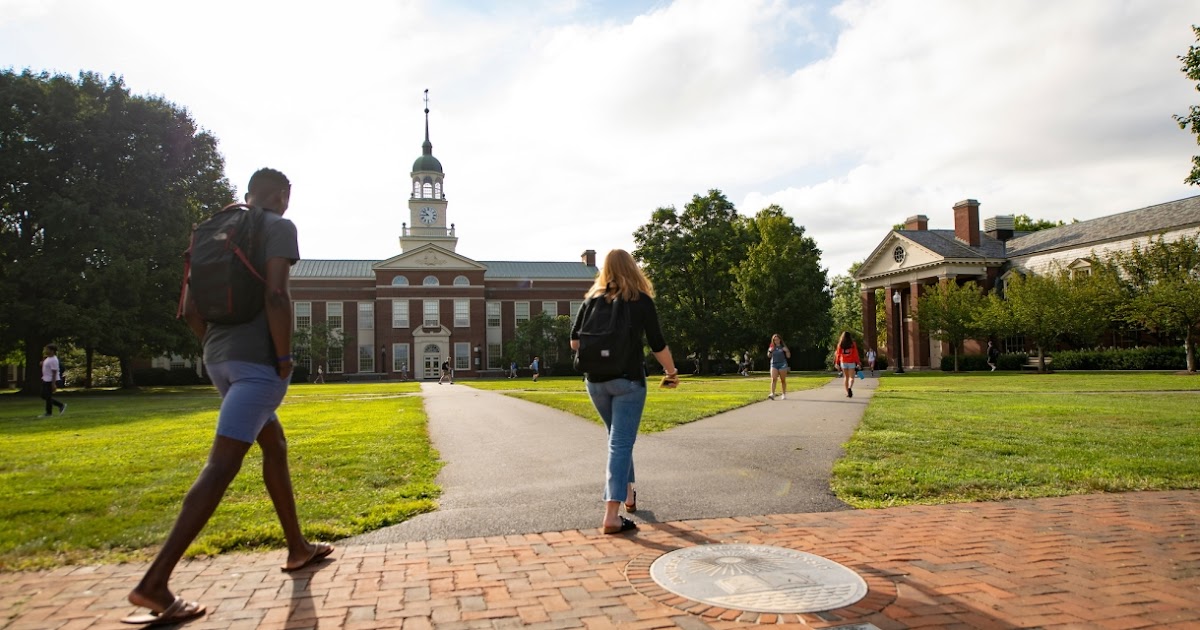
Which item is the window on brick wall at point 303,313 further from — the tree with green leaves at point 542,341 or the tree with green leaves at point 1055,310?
the tree with green leaves at point 1055,310

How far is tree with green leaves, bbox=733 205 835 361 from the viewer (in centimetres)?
4906

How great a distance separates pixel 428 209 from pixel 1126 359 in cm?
5527

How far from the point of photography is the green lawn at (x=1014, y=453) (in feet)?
19.0

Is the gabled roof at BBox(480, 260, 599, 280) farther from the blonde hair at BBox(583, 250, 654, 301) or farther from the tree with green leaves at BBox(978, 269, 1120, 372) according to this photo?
the blonde hair at BBox(583, 250, 654, 301)

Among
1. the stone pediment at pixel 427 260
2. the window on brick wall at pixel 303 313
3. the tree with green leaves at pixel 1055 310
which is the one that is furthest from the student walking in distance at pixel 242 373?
the window on brick wall at pixel 303 313

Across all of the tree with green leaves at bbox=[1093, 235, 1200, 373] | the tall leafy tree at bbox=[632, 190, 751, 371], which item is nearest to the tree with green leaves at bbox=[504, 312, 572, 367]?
the tall leafy tree at bbox=[632, 190, 751, 371]

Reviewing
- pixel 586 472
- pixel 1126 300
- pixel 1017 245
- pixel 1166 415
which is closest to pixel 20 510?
pixel 586 472

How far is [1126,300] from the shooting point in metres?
34.6

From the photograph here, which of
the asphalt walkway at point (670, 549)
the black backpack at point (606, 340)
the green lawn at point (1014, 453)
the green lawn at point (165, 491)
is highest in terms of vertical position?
the black backpack at point (606, 340)

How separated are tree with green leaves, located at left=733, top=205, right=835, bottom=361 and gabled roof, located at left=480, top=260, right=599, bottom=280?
21.6 metres

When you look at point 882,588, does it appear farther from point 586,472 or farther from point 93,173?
point 93,173

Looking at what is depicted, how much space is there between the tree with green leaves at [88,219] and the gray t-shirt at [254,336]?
3018cm

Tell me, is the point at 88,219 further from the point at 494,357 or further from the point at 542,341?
the point at 494,357

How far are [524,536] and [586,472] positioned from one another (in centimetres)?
222
